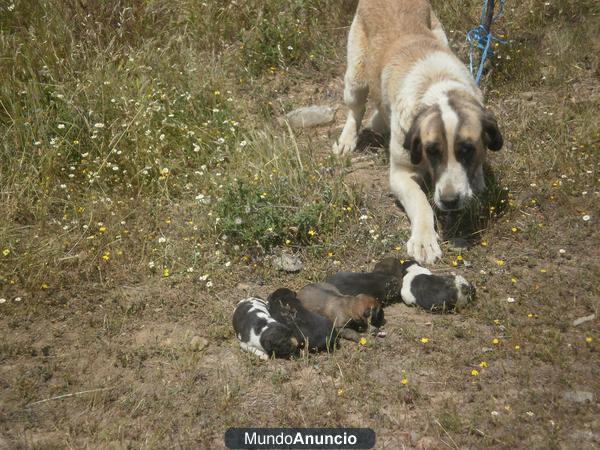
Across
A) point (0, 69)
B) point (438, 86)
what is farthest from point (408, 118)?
point (0, 69)

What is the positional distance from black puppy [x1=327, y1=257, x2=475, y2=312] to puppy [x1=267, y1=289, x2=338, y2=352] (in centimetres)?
32

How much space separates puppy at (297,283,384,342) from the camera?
12.0 ft

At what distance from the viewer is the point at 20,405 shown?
3.47 m

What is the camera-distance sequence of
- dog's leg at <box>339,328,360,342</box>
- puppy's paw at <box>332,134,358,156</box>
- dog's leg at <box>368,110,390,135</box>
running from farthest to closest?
dog's leg at <box>368,110,390,135</box> → puppy's paw at <box>332,134,358,156</box> → dog's leg at <box>339,328,360,342</box>

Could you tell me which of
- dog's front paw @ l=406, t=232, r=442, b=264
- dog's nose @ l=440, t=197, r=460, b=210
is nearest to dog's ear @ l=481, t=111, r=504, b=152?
dog's nose @ l=440, t=197, r=460, b=210

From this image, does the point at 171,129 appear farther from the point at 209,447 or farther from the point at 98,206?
the point at 209,447

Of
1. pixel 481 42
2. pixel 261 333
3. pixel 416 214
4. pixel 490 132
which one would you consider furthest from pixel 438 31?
pixel 261 333

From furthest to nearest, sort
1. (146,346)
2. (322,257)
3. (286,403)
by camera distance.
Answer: (322,257), (146,346), (286,403)

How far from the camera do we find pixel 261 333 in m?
3.55

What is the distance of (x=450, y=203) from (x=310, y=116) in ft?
7.85

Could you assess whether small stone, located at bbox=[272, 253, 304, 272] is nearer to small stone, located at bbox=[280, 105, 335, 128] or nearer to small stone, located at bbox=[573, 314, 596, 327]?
small stone, located at bbox=[573, 314, 596, 327]

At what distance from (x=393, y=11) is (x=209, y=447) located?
3968mm

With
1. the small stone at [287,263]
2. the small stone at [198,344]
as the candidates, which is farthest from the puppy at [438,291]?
the small stone at [198,344]

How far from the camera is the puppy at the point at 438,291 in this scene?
3.80 m
